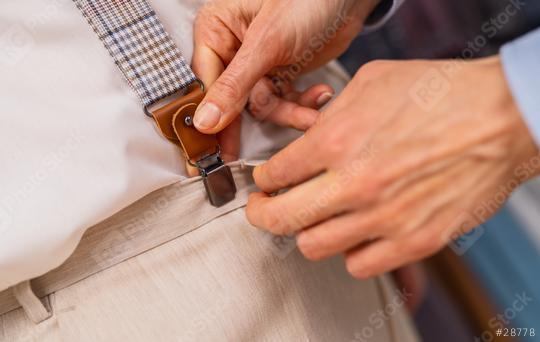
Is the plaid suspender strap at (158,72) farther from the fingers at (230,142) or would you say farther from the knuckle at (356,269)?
the knuckle at (356,269)

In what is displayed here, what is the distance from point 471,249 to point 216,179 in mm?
610

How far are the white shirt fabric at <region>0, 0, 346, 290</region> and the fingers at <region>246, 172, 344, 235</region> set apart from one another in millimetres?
97

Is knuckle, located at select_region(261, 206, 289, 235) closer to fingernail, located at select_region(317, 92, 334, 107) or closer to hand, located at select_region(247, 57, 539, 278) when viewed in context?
hand, located at select_region(247, 57, 539, 278)

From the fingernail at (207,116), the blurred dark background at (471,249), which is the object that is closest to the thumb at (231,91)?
the fingernail at (207,116)

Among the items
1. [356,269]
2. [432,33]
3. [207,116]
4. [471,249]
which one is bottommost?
[471,249]

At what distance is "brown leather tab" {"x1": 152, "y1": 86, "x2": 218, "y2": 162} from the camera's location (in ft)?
1.54

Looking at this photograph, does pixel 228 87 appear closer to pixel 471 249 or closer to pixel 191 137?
pixel 191 137

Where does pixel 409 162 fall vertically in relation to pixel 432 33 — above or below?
above

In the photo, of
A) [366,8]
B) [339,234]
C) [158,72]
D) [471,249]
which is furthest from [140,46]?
[471,249]

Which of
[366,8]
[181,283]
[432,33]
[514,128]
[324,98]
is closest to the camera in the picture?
[514,128]

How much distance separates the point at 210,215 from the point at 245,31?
0.69ft

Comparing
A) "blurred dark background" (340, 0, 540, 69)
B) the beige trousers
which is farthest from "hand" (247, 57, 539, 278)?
"blurred dark background" (340, 0, 540, 69)

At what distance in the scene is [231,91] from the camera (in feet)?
1.61

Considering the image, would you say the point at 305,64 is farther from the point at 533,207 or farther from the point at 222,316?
the point at 533,207
